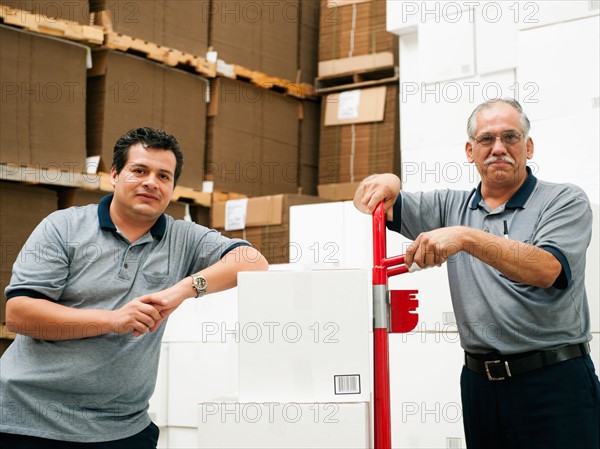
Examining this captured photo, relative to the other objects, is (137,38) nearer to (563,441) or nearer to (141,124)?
(141,124)

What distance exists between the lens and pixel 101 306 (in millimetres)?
2148

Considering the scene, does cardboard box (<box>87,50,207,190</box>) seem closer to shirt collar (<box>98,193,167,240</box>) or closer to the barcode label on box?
shirt collar (<box>98,193,167,240</box>)

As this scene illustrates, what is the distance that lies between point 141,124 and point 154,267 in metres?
2.54

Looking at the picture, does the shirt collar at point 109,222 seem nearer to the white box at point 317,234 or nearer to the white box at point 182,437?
the white box at point 317,234

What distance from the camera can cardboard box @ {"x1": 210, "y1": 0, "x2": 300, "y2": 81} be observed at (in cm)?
520

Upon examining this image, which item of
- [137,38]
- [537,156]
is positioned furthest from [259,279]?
[137,38]

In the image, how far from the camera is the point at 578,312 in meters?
2.14

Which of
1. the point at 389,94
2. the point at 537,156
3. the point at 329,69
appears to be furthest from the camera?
the point at 329,69

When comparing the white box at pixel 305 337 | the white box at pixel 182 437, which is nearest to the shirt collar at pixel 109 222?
the white box at pixel 305 337

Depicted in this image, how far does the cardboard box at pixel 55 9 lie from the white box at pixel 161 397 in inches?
78.7

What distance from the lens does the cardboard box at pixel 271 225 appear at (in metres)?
4.61

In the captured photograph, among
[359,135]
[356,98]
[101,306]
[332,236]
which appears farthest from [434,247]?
[356,98]

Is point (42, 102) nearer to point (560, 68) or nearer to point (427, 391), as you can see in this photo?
point (427, 391)

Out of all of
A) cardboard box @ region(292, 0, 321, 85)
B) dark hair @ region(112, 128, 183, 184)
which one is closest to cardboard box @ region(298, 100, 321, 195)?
cardboard box @ region(292, 0, 321, 85)
